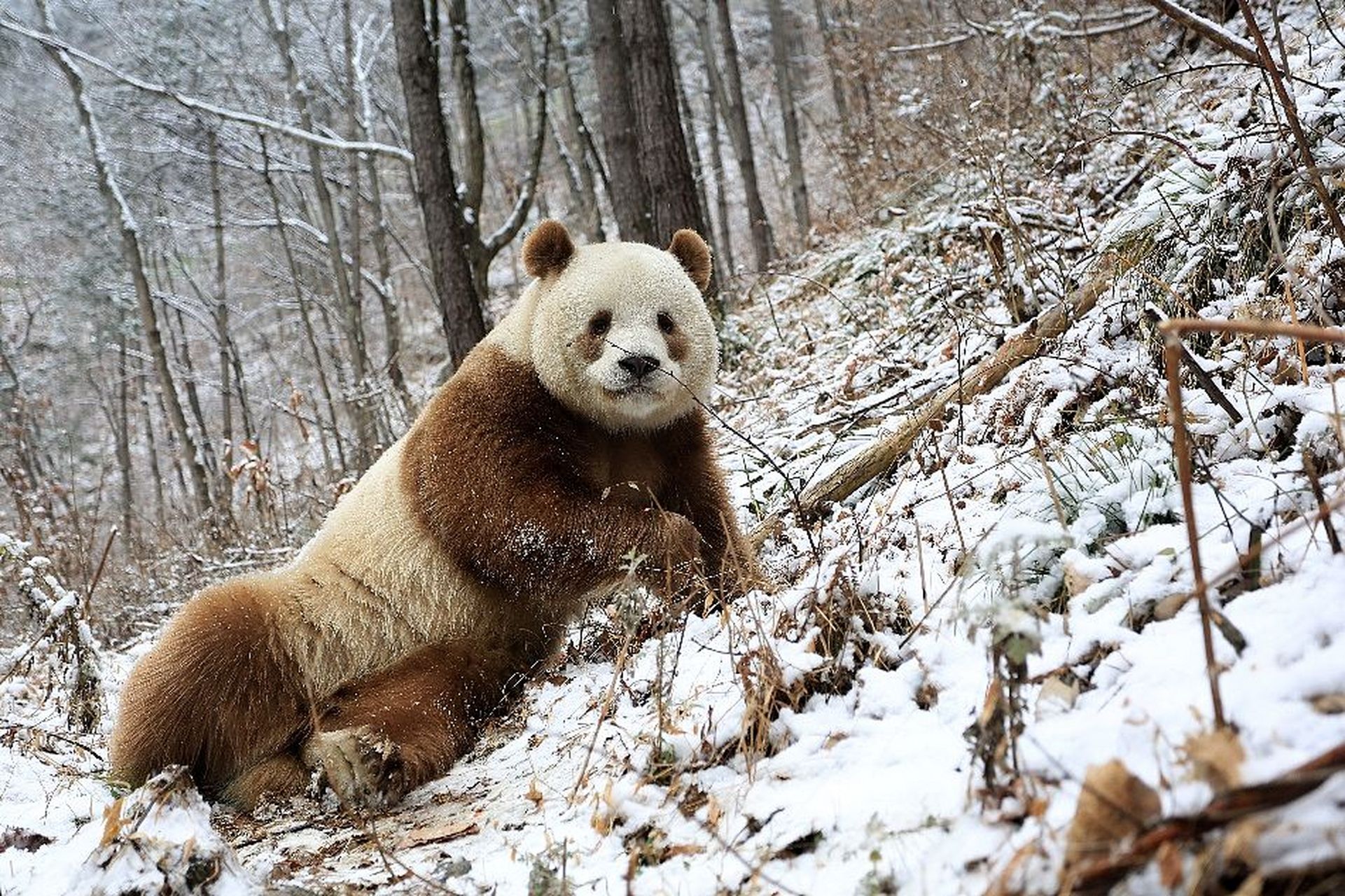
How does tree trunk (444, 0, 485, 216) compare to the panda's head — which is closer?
the panda's head

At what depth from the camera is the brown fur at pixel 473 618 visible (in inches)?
125

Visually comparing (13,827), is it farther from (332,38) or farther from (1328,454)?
(332,38)

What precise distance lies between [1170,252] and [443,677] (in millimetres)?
3260

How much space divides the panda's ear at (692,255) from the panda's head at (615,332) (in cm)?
20

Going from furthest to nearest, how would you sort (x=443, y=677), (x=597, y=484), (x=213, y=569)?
(x=213, y=569), (x=597, y=484), (x=443, y=677)

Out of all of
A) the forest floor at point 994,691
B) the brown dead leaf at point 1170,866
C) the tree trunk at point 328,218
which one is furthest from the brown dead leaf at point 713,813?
the tree trunk at point 328,218

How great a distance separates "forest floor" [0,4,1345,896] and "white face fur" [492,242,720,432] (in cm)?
76

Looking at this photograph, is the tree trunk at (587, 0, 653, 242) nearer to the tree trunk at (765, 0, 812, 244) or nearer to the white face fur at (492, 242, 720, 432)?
the white face fur at (492, 242, 720, 432)

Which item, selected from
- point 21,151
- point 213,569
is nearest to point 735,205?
point 21,151

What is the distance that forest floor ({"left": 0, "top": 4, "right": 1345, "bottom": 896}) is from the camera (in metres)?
1.41

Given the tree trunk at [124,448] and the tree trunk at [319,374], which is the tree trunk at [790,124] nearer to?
the tree trunk at [319,374]

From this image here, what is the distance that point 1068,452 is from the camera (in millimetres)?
3012

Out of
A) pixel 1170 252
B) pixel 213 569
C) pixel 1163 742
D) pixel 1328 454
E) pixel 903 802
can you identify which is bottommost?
pixel 213 569

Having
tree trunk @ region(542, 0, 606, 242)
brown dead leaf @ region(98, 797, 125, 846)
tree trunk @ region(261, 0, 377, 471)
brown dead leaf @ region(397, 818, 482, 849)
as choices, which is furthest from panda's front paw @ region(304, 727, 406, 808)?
tree trunk @ region(542, 0, 606, 242)
